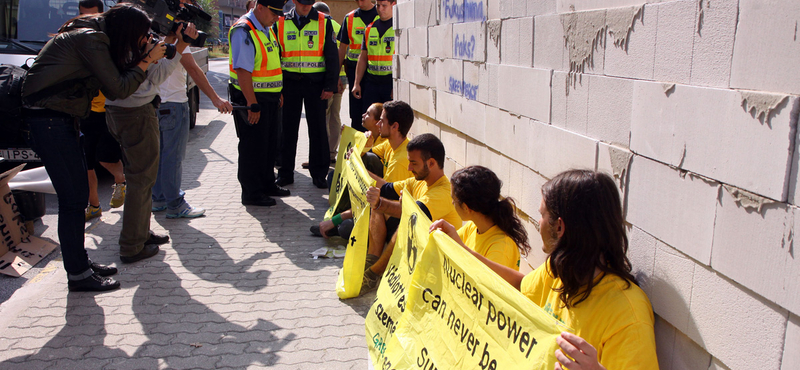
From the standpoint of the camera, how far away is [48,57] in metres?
3.64

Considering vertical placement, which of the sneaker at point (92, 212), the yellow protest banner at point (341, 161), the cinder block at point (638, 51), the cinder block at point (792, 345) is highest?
the cinder block at point (638, 51)

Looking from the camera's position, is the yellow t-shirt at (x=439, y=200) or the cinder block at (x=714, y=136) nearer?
the cinder block at (x=714, y=136)

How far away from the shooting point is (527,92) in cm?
322

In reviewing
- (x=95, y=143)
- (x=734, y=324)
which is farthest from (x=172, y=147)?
(x=734, y=324)

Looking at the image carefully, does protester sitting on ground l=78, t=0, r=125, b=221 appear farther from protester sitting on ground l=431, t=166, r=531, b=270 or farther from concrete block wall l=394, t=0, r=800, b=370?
concrete block wall l=394, t=0, r=800, b=370

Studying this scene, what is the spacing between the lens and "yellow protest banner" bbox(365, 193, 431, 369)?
2.96 metres

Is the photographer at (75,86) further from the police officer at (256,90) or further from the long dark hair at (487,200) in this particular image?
the long dark hair at (487,200)

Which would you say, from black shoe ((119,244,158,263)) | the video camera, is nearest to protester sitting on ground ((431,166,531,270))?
the video camera

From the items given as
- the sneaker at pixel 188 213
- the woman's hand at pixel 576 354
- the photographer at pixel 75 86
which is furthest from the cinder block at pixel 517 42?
the sneaker at pixel 188 213

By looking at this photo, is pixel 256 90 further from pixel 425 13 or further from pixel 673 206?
pixel 673 206

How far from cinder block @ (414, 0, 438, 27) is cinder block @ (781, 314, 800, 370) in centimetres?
401

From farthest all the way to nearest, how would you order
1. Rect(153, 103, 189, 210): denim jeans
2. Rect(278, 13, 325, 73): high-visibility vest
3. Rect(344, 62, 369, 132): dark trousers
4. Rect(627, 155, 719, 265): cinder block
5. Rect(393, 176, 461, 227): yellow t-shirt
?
Rect(344, 62, 369, 132): dark trousers → Rect(278, 13, 325, 73): high-visibility vest → Rect(153, 103, 189, 210): denim jeans → Rect(393, 176, 461, 227): yellow t-shirt → Rect(627, 155, 719, 265): cinder block

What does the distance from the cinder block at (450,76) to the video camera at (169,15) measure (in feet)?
6.45

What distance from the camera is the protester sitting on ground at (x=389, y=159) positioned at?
4.75 m
